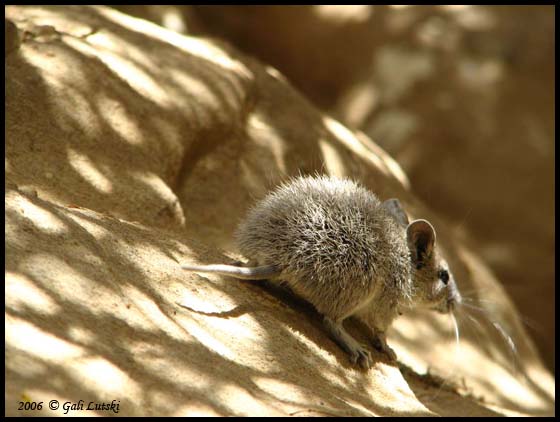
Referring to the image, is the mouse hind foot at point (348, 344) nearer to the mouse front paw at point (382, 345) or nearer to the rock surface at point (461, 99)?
the mouse front paw at point (382, 345)

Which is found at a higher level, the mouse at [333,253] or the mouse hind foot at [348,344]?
the mouse at [333,253]

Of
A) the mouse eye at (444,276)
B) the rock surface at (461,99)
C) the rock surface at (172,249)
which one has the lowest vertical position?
the rock surface at (172,249)

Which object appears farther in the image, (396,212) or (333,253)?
(396,212)

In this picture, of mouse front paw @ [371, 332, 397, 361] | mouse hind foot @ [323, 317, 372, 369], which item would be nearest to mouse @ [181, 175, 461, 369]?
mouse hind foot @ [323, 317, 372, 369]

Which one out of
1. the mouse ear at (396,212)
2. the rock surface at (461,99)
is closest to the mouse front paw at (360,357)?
the mouse ear at (396,212)

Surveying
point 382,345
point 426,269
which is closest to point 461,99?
point 426,269

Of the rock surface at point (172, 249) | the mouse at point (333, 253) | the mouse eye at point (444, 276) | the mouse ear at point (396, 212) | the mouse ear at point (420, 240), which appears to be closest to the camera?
the rock surface at point (172, 249)

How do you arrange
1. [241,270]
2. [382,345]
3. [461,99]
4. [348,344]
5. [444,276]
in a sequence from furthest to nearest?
1. [461,99]
2. [444,276]
3. [382,345]
4. [348,344]
5. [241,270]

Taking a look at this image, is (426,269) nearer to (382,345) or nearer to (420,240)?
(420,240)

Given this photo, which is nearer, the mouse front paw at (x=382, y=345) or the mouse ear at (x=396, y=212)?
the mouse front paw at (x=382, y=345)
